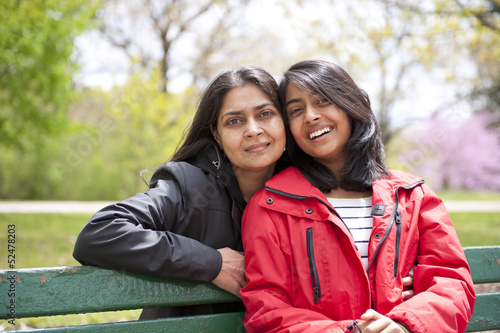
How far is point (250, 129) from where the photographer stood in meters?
2.39

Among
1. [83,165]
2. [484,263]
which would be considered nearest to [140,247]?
[484,263]

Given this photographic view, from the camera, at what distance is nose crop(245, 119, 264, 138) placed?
7.79ft

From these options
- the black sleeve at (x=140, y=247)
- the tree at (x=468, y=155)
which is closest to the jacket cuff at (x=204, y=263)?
the black sleeve at (x=140, y=247)

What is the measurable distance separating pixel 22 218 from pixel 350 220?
9269 mm

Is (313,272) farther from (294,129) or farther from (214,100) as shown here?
(214,100)

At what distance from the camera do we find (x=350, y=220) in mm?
2258

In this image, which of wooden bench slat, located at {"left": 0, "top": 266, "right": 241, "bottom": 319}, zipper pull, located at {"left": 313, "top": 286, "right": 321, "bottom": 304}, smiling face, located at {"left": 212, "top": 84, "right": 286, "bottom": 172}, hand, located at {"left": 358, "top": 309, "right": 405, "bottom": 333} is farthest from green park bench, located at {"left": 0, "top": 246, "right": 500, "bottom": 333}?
smiling face, located at {"left": 212, "top": 84, "right": 286, "bottom": 172}

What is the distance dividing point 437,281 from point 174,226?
1223mm

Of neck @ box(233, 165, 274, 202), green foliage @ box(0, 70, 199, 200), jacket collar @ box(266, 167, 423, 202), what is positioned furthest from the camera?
green foliage @ box(0, 70, 199, 200)

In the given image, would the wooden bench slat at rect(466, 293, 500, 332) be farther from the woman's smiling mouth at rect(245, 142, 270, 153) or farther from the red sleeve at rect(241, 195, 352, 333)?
the woman's smiling mouth at rect(245, 142, 270, 153)

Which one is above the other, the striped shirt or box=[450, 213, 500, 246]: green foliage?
the striped shirt

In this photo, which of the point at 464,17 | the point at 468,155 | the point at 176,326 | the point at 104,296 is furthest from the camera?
the point at 468,155

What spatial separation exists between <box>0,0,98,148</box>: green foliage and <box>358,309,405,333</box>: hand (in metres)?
7.00

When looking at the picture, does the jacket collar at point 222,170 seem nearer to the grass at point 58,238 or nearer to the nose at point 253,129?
the nose at point 253,129
